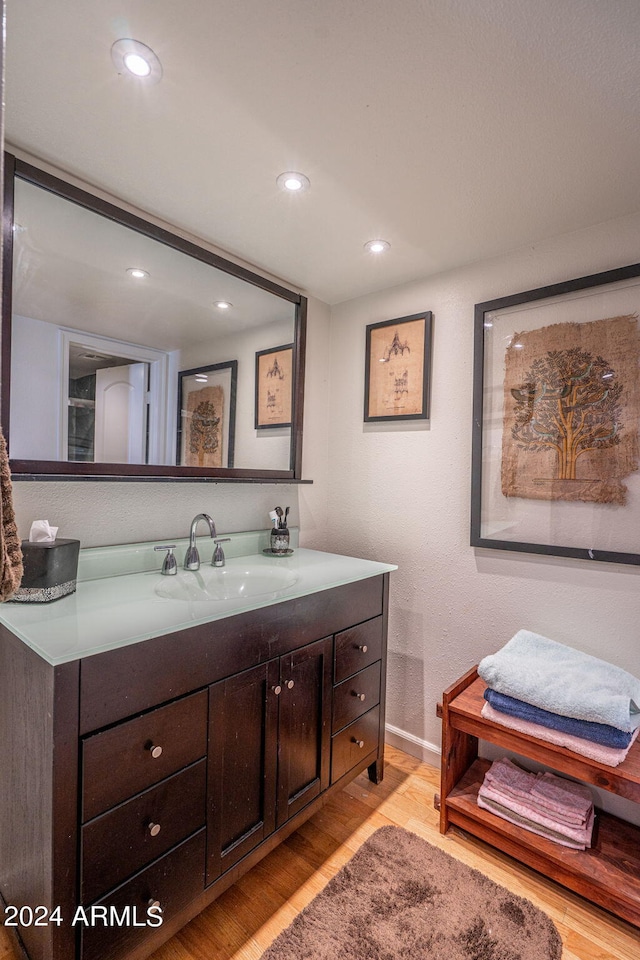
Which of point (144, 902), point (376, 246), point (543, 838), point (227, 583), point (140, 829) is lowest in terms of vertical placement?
point (543, 838)

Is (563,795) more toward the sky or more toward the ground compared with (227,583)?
more toward the ground

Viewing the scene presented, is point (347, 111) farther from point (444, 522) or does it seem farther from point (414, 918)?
point (414, 918)

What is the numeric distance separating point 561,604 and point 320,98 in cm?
170

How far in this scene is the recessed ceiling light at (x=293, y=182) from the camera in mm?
1395

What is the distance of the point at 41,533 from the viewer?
1.29 m

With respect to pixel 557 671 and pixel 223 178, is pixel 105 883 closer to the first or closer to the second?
pixel 557 671

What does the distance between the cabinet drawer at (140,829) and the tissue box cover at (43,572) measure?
536mm

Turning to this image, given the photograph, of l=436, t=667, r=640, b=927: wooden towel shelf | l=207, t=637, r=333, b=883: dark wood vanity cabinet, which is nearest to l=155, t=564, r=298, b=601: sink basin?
l=207, t=637, r=333, b=883: dark wood vanity cabinet

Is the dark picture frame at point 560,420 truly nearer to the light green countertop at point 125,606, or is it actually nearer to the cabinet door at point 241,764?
the light green countertop at point 125,606

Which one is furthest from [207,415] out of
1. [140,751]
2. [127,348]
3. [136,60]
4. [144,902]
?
[144,902]

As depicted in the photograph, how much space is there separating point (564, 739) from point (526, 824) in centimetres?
38

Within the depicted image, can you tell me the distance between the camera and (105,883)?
1037mm

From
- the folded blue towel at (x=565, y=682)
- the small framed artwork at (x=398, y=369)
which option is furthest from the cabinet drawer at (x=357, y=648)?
the small framed artwork at (x=398, y=369)

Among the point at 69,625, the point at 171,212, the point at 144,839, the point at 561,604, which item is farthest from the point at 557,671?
the point at 171,212
